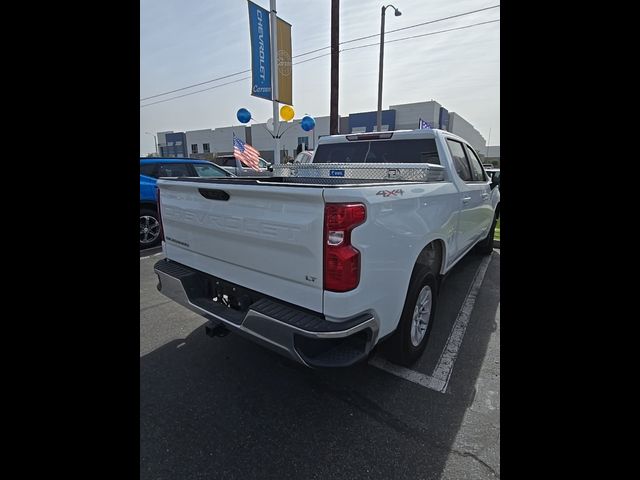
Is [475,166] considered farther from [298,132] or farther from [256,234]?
[298,132]

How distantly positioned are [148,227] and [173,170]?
60.9 inches

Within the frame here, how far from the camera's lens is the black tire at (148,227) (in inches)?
269

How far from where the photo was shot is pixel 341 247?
1888mm

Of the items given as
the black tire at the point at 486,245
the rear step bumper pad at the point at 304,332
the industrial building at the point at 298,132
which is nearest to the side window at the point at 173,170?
the rear step bumper pad at the point at 304,332

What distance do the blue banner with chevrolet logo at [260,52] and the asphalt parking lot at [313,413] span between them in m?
9.84

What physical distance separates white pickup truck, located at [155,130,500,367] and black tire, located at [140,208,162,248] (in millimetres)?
4224

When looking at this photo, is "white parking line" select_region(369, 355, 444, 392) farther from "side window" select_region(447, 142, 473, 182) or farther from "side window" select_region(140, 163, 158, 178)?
"side window" select_region(140, 163, 158, 178)

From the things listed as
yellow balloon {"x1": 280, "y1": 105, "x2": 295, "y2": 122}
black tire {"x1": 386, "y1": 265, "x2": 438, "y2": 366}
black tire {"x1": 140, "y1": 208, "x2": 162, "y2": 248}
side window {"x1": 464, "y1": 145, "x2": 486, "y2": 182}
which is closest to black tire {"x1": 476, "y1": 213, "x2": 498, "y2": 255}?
side window {"x1": 464, "y1": 145, "x2": 486, "y2": 182}

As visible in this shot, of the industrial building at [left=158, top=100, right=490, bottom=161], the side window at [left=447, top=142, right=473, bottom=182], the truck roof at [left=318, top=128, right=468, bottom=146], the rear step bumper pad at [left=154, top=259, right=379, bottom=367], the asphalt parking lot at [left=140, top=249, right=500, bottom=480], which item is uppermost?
the industrial building at [left=158, top=100, right=490, bottom=161]

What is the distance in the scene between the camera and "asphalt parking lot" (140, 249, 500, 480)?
6.44ft

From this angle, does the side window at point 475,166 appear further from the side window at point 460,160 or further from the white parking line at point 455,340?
the white parking line at point 455,340

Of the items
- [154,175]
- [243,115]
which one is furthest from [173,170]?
[243,115]
